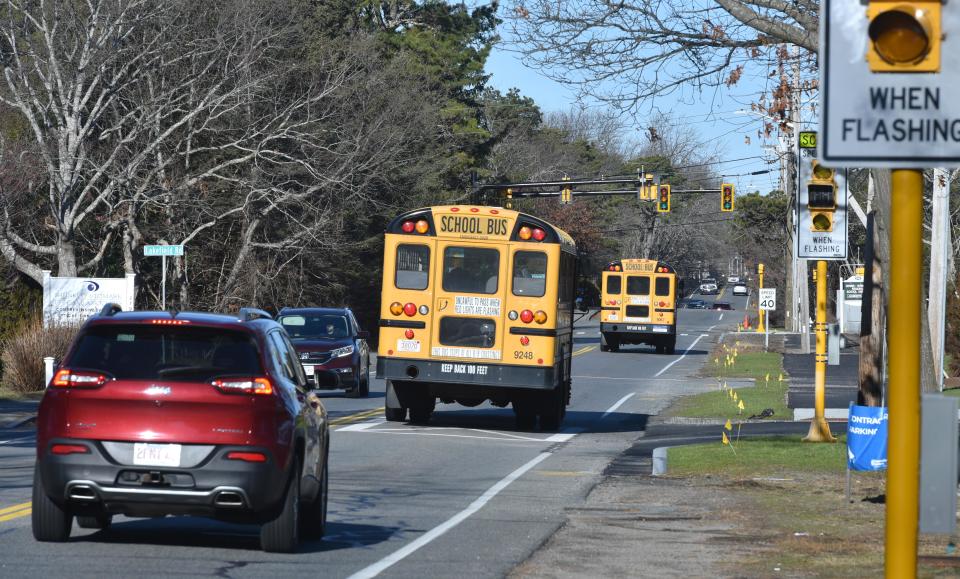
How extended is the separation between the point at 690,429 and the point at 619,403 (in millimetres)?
6278

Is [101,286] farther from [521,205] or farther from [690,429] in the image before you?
[521,205]

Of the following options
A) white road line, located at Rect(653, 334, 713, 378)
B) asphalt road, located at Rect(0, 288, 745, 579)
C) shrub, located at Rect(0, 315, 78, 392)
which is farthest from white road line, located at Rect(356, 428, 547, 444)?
white road line, located at Rect(653, 334, 713, 378)

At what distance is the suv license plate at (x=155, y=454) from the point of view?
9.38 meters

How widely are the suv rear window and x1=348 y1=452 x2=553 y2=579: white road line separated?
1.54 m

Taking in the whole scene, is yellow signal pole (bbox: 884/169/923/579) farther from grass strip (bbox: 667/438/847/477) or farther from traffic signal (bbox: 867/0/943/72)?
grass strip (bbox: 667/438/847/477)

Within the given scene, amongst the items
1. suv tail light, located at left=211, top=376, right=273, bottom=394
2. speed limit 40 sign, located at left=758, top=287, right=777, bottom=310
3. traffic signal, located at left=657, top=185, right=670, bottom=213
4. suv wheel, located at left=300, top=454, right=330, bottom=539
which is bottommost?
suv wheel, located at left=300, top=454, right=330, bottom=539

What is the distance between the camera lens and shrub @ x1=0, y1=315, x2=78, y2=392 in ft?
92.5

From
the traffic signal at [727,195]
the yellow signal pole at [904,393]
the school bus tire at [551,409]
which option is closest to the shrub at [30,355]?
the school bus tire at [551,409]

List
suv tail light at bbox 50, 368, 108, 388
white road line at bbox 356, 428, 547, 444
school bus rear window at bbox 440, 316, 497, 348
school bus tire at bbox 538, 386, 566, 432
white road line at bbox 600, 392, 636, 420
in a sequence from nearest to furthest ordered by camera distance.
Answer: suv tail light at bbox 50, 368, 108, 388
white road line at bbox 356, 428, 547, 444
school bus rear window at bbox 440, 316, 497, 348
school bus tire at bbox 538, 386, 566, 432
white road line at bbox 600, 392, 636, 420

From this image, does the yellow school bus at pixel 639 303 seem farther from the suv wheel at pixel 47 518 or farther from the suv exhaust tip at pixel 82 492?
the suv exhaust tip at pixel 82 492

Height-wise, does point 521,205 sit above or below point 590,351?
above

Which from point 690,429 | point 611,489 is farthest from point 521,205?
point 611,489

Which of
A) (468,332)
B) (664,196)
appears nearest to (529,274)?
(468,332)

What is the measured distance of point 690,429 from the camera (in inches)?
955
